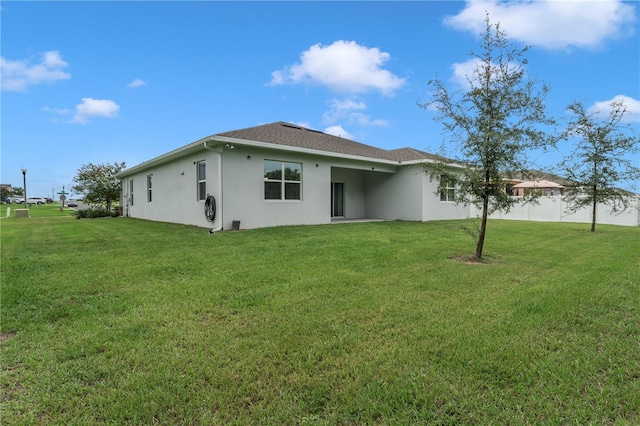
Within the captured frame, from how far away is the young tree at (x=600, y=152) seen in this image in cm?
1177

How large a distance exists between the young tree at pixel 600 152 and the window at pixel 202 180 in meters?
12.9

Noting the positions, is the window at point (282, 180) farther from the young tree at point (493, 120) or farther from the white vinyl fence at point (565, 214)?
the white vinyl fence at point (565, 214)

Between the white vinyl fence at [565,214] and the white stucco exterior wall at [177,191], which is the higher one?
the white stucco exterior wall at [177,191]

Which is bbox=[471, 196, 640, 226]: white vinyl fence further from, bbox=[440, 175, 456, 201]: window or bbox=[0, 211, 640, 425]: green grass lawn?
bbox=[0, 211, 640, 425]: green grass lawn

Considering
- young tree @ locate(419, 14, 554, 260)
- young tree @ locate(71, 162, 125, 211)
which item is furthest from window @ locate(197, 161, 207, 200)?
young tree @ locate(71, 162, 125, 211)

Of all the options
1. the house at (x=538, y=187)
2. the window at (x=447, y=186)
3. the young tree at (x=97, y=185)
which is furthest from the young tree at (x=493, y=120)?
the young tree at (x=97, y=185)

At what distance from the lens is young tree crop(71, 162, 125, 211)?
76.8ft

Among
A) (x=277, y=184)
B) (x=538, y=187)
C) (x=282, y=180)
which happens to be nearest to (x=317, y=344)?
(x=538, y=187)

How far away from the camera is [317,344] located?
2803 millimetres

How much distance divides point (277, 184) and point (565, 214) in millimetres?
16799

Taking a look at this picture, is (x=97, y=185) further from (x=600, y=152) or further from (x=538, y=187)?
(x=600, y=152)

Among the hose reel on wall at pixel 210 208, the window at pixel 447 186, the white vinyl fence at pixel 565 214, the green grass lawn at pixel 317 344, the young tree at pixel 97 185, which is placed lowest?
the green grass lawn at pixel 317 344

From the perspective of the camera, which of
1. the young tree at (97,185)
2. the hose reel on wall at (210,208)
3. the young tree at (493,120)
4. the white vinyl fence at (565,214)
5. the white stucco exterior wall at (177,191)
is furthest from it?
the young tree at (97,185)

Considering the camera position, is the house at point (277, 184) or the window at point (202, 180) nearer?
the house at point (277, 184)
